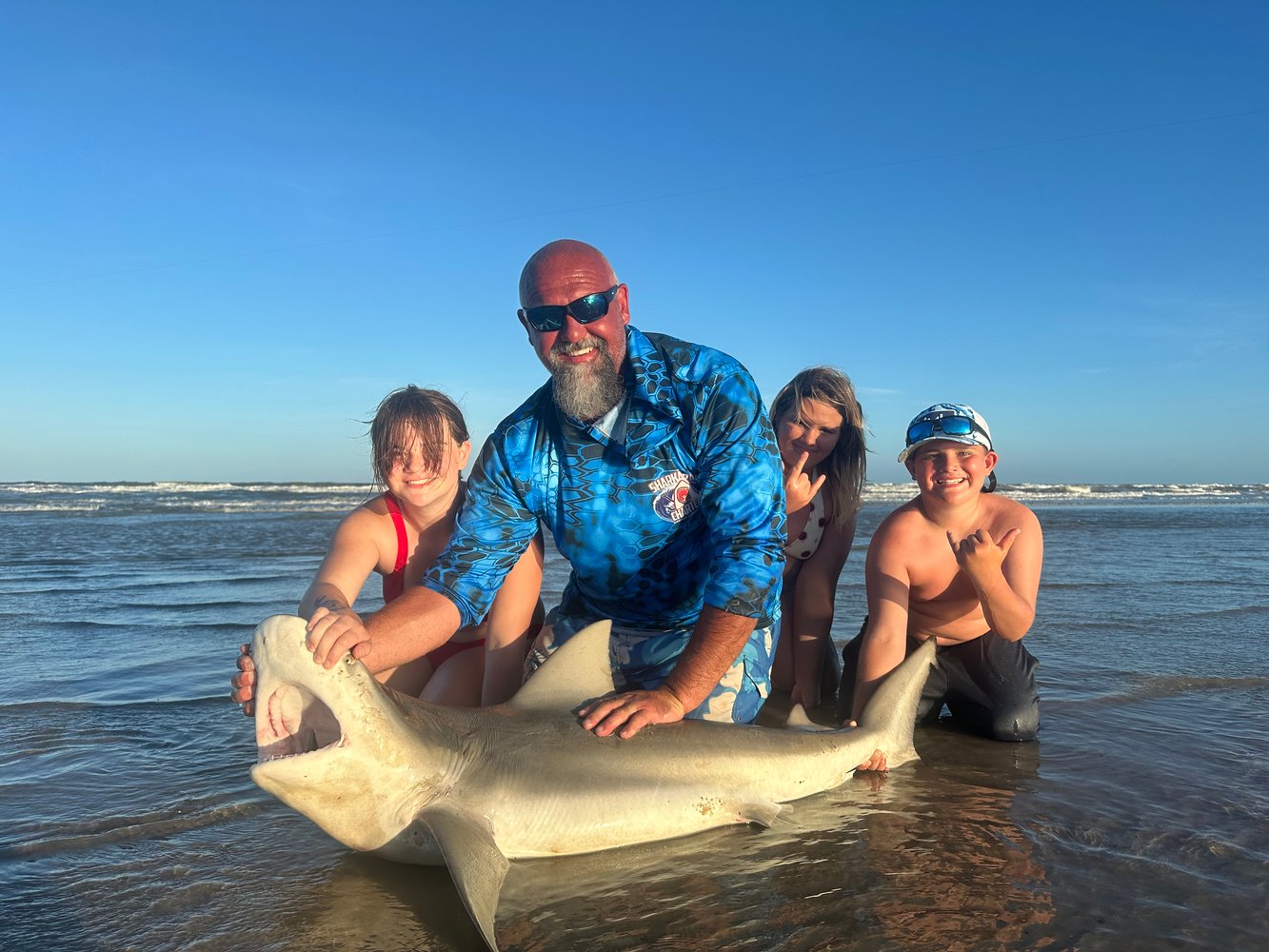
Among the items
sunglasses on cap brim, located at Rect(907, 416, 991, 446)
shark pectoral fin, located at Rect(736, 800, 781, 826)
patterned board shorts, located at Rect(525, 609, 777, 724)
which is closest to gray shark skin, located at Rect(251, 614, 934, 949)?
shark pectoral fin, located at Rect(736, 800, 781, 826)

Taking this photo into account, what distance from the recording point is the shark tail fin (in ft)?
13.5

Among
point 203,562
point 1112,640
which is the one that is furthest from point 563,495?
point 203,562

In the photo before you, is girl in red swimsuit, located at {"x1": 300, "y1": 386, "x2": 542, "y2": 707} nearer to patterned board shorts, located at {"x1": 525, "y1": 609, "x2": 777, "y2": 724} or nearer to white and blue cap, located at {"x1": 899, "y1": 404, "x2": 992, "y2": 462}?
patterned board shorts, located at {"x1": 525, "y1": 609, "x2": 777, "y2": 724}

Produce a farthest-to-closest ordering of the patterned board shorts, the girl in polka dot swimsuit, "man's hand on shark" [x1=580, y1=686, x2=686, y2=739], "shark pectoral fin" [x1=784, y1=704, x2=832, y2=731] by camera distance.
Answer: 1. the girl in polka dot swimsuit
2. the patterned board shorts
3. "shark pectoral fin" [x1=784, y1=704, x2=832, y2=731]
4. "man's hand on shark" [x1=580, y1=686, x2=686, y2=739]

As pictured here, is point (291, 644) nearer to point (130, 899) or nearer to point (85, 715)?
point (130, 899)

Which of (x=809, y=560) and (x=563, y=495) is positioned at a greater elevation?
(x=563, y=495)

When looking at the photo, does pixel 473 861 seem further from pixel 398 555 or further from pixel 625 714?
pixel 398 555

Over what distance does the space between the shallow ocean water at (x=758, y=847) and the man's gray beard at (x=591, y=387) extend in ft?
6.29

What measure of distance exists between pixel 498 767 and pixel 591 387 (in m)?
1.79

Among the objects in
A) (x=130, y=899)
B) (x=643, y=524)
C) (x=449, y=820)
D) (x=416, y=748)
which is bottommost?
(x=130, y=899)

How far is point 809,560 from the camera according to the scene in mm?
5422

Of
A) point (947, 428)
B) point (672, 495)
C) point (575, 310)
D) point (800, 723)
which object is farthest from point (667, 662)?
point (947, 428)

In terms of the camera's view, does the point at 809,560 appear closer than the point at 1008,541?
No

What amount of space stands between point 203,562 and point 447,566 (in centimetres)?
1182
